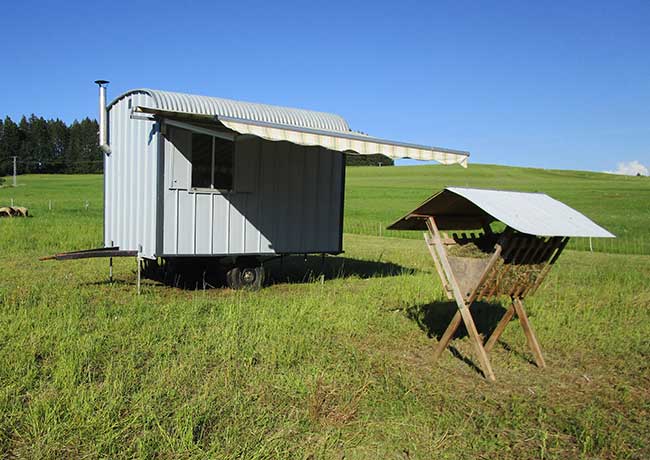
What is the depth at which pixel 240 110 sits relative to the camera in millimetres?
10633

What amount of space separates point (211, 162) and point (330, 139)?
7.59 feet

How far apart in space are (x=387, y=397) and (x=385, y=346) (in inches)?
71.3

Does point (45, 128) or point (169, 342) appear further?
point (45, 128)

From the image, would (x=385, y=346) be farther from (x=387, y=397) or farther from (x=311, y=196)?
(x=311, y=196)

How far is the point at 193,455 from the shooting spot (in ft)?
12.5

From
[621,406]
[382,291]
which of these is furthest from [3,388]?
[382,291]

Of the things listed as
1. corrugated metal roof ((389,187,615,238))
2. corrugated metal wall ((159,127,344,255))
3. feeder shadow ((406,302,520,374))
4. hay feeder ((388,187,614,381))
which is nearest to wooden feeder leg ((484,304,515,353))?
hay feeder ((388,187,614,381))

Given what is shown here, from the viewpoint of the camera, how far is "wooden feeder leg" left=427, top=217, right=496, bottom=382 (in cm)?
588

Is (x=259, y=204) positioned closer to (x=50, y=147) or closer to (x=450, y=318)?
(x=450, y=318)

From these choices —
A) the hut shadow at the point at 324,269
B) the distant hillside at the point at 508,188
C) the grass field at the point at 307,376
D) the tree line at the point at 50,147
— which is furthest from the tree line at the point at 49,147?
the grass field at the point at 307,376

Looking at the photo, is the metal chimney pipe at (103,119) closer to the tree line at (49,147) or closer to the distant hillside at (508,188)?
the distant hillside at (508,188)

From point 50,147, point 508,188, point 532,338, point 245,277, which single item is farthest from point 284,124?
point 50,147

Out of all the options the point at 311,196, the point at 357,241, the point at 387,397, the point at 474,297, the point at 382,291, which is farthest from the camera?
the point at 357,241

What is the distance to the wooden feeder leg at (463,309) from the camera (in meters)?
5.88
